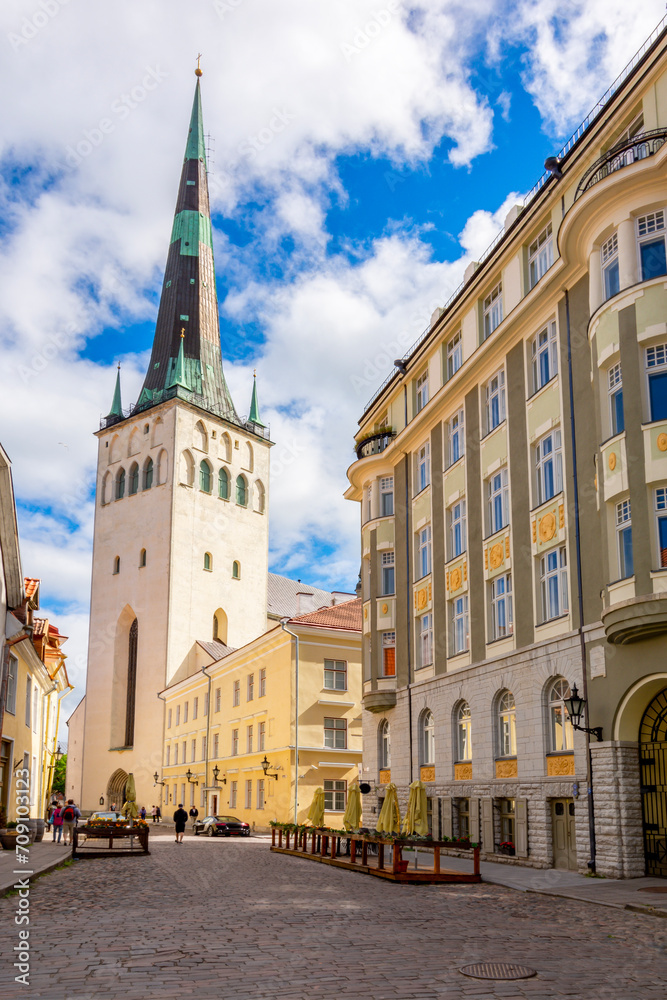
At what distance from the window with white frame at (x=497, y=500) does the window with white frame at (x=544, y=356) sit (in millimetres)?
2875

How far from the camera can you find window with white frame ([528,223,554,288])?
25828 millimetres

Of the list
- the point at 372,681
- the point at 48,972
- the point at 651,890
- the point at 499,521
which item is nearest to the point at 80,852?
the point at 372,681

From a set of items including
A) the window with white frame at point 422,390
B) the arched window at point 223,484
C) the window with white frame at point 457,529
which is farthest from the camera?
the arched window at point 223,484

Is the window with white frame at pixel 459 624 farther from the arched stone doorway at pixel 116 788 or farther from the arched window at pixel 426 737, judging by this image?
the arched stone doorway at pixel 116 788

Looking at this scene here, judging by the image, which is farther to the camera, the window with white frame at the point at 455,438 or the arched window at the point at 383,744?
the arched window at the point at 383,744

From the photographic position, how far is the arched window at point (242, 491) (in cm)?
8369

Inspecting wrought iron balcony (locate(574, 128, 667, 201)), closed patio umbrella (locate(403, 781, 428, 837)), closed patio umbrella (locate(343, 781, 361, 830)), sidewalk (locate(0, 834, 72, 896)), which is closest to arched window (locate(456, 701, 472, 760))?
closed patio umbrella (locate(343, 781, 361, 830))

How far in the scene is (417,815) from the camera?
2327 centimetres

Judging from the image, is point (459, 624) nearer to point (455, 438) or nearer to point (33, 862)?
point (455, 438)

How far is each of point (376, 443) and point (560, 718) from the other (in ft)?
56.0

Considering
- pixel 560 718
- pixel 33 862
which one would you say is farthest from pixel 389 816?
pixel 33 862

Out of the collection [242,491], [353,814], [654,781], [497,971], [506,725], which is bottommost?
[353,814]

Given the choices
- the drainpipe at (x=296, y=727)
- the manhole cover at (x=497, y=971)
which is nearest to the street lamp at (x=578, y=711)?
the manhole cover at (x=497, y=971)

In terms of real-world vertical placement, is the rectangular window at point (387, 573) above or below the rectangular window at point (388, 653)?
above
